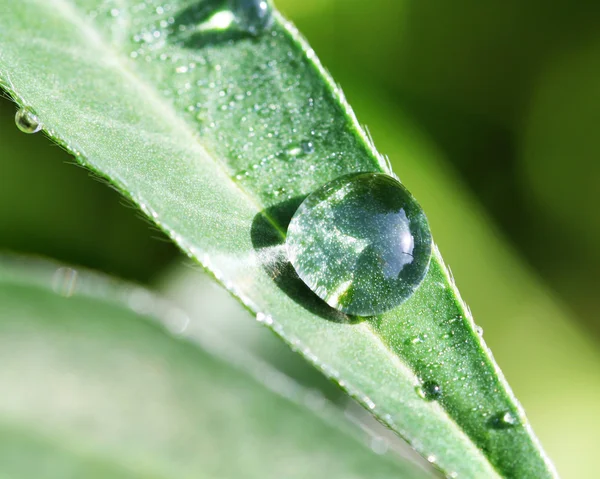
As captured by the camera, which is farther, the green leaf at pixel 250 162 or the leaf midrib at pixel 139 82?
the leaf midrib at pixel 139 82

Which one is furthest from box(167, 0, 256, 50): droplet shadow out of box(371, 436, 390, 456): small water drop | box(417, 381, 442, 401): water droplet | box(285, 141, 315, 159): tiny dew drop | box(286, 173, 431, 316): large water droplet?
box(371, 436, 390, 456): small water drop

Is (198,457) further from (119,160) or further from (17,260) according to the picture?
(119,160)

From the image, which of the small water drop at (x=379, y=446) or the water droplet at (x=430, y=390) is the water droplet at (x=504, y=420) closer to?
the water droplet at (x=430, y=390)

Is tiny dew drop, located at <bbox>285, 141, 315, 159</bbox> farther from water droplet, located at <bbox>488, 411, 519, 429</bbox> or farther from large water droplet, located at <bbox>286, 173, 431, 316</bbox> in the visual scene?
water droplet, located at <bbox>488, 411, 519, 429</bbox>

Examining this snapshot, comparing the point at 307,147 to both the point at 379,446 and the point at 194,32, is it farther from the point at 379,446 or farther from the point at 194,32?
the point at 379,446

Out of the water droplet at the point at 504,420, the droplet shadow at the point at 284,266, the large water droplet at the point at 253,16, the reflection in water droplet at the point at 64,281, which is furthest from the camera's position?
the reflection in water droplet at the point at 64,281

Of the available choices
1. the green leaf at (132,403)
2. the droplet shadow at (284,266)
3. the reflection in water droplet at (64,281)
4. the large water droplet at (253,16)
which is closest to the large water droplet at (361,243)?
the droplet shadow at (284,266)

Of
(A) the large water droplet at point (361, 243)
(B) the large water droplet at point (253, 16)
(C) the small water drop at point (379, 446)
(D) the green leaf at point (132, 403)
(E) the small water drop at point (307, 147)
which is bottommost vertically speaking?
(C) the small water drop at point (379, 446)
